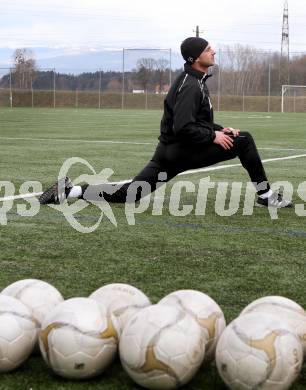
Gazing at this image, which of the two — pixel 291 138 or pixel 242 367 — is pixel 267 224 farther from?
pixel 291 138

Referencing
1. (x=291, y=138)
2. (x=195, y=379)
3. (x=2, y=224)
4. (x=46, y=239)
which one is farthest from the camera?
(x=291, y=138)

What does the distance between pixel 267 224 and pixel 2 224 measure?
2.58 metres

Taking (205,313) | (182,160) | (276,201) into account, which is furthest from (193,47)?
(205,313)

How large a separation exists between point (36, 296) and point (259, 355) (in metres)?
1.31

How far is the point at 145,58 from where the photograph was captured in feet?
224

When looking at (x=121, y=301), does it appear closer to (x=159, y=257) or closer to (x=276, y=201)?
(x=159, y=257)

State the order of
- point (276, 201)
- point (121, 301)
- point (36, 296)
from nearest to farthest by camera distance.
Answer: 1. point (121, 301)
2. point (36, 296)
3. point (276, 201)

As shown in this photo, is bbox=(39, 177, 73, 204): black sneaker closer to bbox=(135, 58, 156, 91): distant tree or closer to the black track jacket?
the black track jacket

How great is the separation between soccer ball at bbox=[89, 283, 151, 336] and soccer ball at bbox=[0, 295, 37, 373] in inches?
15.6

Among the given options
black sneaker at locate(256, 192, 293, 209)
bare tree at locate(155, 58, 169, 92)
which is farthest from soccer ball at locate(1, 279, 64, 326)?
bare tree at locate(155, 58, 169, 92)

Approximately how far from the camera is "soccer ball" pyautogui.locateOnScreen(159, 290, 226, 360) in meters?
4.04

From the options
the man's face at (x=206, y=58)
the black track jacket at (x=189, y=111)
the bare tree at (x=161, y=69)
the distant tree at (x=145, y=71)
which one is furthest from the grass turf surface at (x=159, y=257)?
the bare tree at (x=161, y=69)

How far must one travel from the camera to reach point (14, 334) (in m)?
3.98

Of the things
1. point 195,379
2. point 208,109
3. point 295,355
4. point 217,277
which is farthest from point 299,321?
point 208,109
